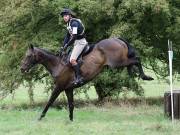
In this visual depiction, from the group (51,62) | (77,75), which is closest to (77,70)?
(77,75)

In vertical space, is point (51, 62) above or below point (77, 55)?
below

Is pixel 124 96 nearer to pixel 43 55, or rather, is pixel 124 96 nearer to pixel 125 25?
pixel 125 25

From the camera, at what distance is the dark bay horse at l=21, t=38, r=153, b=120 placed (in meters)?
15.3

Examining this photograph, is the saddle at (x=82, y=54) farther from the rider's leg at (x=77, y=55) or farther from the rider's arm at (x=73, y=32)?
A: the rider's arm at (x=73, y=32)

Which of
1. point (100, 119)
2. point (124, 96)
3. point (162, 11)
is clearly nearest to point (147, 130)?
point (100, 119)

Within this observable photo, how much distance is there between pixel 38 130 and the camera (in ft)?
40.3

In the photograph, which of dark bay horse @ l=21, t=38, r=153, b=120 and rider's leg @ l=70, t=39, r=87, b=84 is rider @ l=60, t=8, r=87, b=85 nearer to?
rider's leg @ l=70, t=39, r=87, b=84

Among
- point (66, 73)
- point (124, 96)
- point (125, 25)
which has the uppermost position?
point (125, 25)

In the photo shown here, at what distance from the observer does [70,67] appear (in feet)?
50.4

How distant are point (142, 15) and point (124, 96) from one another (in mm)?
3865

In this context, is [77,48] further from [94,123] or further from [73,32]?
[94,123]

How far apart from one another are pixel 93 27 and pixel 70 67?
6042 millimetres

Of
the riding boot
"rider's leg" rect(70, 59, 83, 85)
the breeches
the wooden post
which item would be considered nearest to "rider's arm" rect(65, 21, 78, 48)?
the breeches

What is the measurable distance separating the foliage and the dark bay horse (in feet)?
13.0
